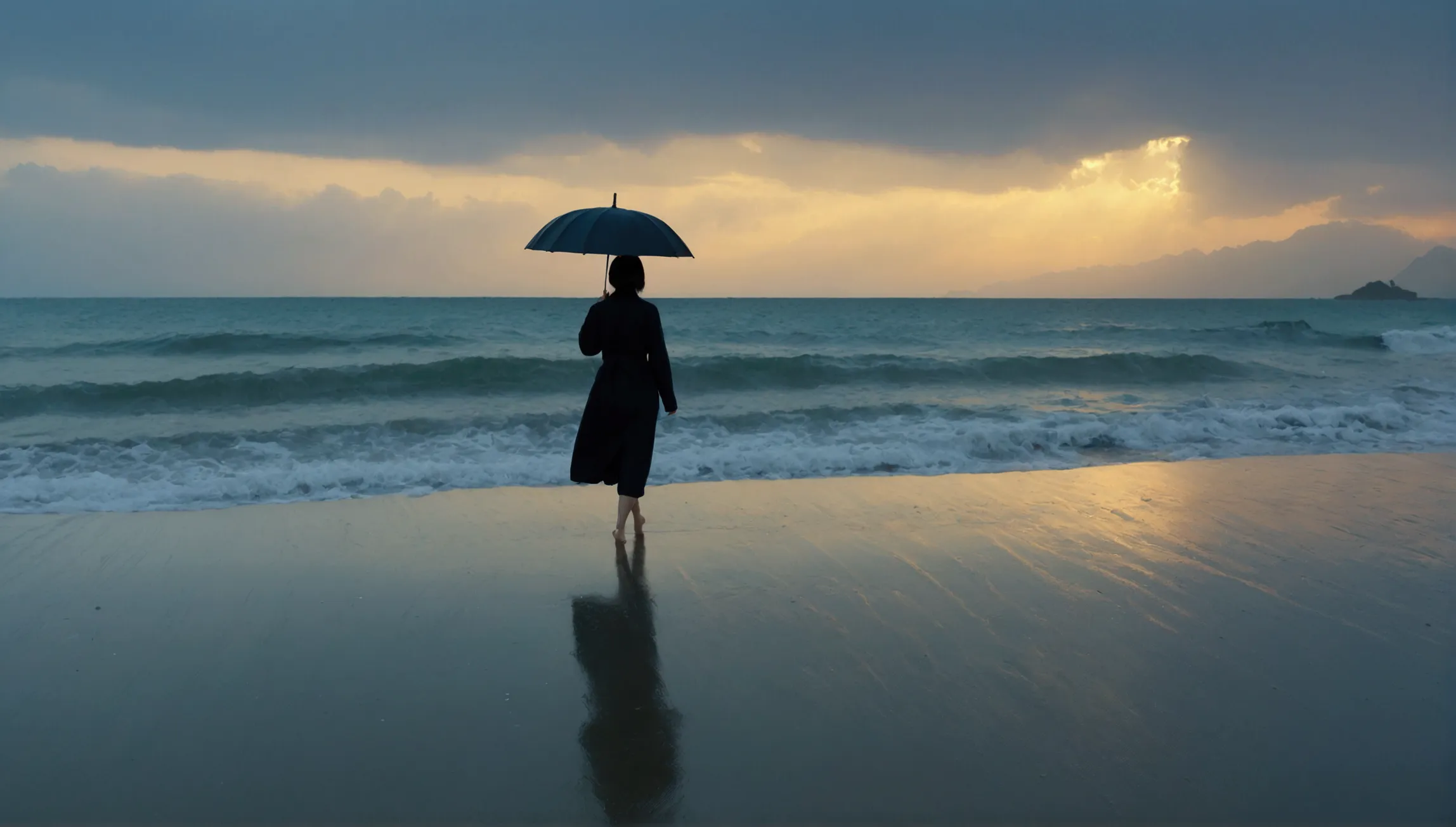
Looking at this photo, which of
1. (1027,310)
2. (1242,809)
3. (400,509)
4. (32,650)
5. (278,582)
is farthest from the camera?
(1027,310)

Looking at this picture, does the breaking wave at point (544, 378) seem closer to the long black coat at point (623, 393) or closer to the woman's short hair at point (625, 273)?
the long black coat at point (623, 393)

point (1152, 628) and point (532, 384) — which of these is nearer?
point (1152, 628)

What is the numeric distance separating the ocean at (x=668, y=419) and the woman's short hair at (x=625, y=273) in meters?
2.89

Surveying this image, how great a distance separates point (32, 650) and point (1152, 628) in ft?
17.1

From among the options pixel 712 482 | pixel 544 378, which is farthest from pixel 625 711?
pixel 544 378

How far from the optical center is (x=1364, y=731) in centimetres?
324

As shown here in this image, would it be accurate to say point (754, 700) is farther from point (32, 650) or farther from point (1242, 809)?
point (32, 650)

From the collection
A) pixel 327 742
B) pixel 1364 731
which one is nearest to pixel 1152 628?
pixel 1364 731

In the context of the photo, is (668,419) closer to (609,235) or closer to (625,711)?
(609,235)

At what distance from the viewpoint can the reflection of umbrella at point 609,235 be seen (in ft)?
16.8

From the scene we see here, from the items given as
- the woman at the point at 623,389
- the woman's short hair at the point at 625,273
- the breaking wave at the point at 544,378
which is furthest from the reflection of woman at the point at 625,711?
the breaking wave at the point at 544,378

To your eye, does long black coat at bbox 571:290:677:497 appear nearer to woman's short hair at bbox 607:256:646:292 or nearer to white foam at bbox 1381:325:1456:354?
woman's short hair at bbox 607:256:646:292

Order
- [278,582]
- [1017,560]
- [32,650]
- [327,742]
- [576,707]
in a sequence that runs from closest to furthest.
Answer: [327,742] → [576,707] → [32,650] → [278,582] → [1017,560]

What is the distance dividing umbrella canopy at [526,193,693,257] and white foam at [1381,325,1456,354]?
26.5 meters
